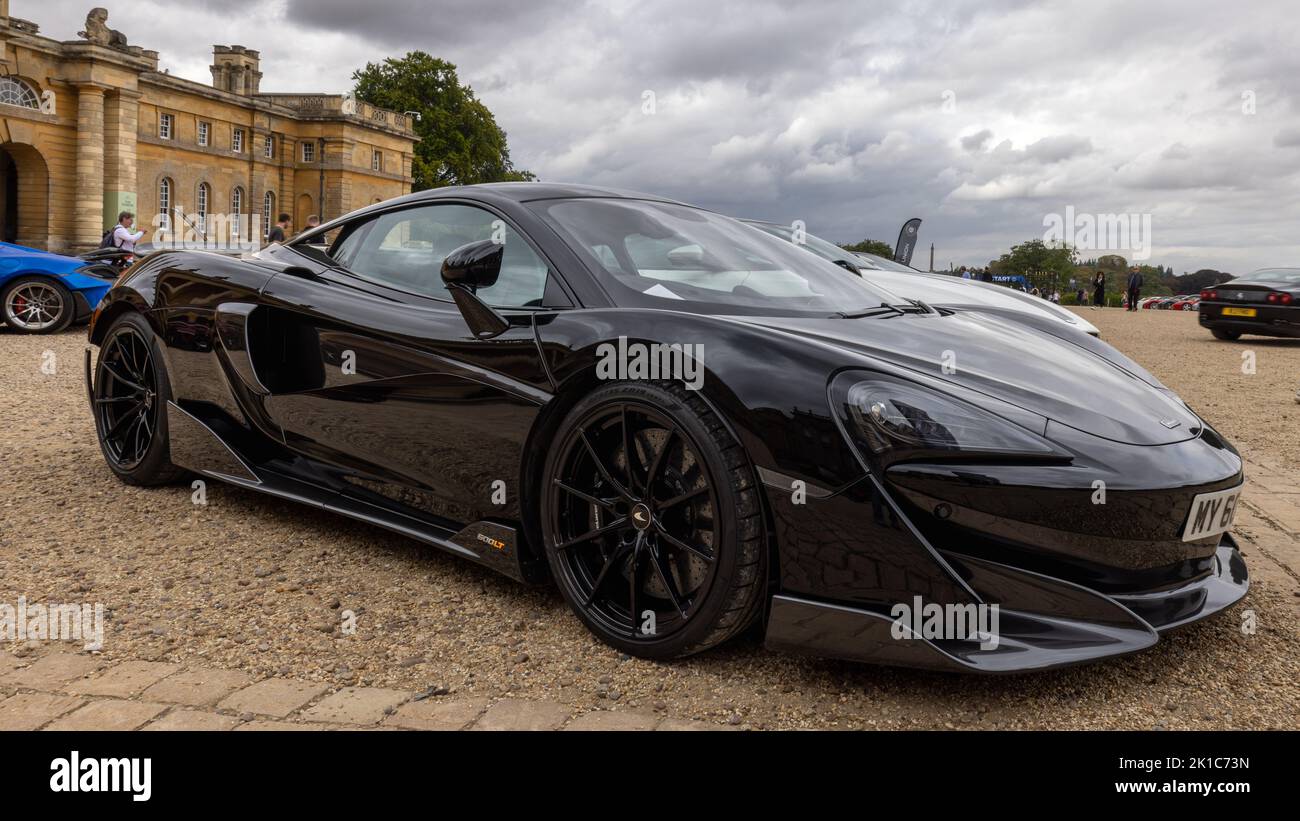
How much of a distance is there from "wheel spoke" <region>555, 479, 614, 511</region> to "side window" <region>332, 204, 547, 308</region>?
581 millimetres

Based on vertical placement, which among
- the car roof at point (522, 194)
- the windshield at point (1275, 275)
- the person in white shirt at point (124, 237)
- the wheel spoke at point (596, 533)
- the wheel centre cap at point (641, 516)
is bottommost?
the wheel spoke at point (596, 533)

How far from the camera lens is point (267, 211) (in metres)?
66.9

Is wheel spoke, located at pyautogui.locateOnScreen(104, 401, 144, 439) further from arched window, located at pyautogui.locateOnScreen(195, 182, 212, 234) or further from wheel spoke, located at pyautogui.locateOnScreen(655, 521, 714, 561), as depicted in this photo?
arched window, located at pyautogui.locateOnScreen(195, 182, 212, 234)

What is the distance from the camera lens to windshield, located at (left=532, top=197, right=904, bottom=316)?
3011 millimetres

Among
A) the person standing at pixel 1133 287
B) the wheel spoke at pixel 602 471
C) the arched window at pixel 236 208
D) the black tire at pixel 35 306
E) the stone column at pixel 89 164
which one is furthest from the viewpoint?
the arched window at pixel 236 208

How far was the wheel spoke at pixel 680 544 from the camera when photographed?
8.30 ft

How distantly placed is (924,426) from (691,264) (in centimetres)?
115

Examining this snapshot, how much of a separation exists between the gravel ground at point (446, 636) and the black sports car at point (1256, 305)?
14566 millimetres

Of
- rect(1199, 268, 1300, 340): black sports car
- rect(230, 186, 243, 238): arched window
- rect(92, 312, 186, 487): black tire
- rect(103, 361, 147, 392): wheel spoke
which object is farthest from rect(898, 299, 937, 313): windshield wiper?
rect(230, 186, 243, 238): arched window

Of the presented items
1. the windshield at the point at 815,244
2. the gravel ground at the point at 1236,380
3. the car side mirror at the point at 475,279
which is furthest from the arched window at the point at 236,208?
the car side mirror at the point at 475,279

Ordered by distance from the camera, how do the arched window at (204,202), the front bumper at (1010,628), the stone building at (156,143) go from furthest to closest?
the arched window at (204,202)
the stone building at (156,143)
the front bumper at (1010,628)

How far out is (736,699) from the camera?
8.16 feet

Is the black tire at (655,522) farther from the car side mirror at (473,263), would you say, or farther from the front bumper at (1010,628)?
the car side mirror at (473,263)

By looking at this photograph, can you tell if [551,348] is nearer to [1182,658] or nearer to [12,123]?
[1182,658]
